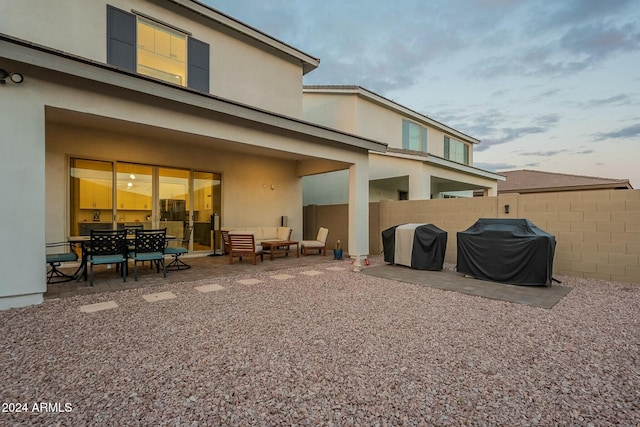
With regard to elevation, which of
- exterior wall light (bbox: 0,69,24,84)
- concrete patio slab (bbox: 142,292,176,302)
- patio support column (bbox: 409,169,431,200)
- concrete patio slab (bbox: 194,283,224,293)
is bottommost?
concrete patio slab (bbox: 194,283,224,293)

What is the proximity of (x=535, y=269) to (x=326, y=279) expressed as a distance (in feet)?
13.5

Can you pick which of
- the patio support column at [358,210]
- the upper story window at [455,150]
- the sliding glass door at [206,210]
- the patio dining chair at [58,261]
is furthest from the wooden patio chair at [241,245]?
the upper story window at [455,150]

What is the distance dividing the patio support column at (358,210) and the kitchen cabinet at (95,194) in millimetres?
6667

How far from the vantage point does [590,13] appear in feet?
27.5

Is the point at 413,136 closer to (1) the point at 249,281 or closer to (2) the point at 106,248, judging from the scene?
(1) the point at 249,281

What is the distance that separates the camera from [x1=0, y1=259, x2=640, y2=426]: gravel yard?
6.34 ft

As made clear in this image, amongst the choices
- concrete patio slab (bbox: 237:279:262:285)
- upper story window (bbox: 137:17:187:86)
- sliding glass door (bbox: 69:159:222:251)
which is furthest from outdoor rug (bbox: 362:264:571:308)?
upper story window (bbox: 137:17:187:86)

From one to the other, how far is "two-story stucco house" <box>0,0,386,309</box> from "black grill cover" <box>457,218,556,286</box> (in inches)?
130

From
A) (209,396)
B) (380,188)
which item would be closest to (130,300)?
(209,396)

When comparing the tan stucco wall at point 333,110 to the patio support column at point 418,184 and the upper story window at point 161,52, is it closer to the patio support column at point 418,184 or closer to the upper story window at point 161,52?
the patio support column at point 418,184

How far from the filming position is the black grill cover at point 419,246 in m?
7.17

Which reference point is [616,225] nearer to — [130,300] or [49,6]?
[130,300]

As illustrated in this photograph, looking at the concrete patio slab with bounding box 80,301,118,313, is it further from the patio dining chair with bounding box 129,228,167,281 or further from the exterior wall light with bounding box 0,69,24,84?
the exterior wall light with bounding box 0,69,24,84

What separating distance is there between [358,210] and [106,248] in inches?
249
